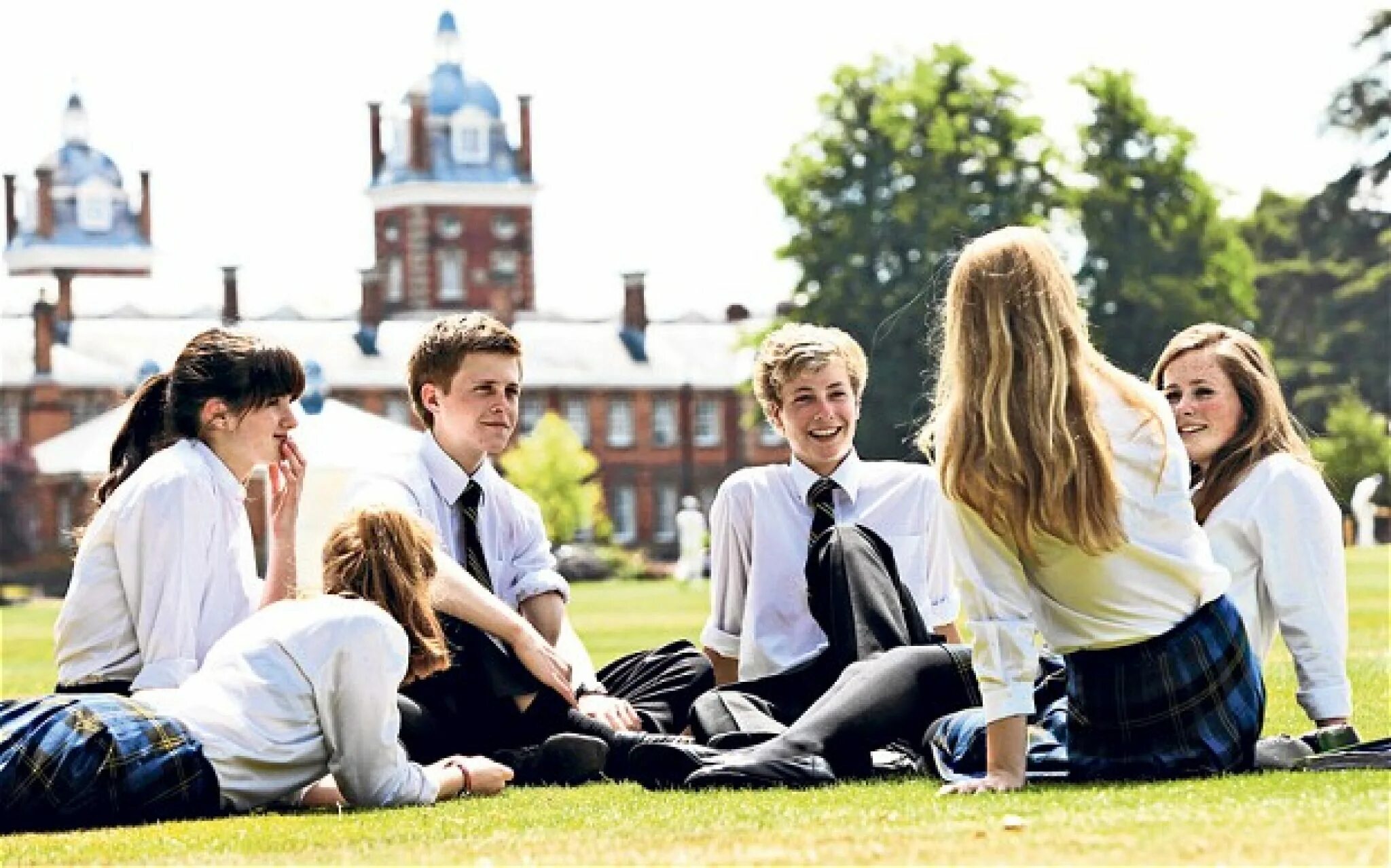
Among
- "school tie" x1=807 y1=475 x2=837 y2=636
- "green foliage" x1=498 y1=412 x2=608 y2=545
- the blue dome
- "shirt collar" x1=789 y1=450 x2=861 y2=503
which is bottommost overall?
"green foliage" x1=498 y1=412 x2=608 y2=545

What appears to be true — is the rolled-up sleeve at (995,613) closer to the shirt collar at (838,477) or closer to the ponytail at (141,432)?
the shirt collar at (838,477)

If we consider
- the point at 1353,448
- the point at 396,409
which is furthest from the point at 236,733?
the point at 396,409

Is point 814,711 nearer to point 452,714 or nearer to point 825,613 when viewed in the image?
point 825,613

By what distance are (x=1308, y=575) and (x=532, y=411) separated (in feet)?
293

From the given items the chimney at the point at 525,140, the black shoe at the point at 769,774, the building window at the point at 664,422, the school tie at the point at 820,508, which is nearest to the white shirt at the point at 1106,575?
the black shoe at the point at 769,774

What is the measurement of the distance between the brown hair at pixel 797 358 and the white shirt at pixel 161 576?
1803 millimetres

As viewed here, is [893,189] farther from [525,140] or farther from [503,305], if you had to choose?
[525,140]

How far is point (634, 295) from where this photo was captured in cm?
10025

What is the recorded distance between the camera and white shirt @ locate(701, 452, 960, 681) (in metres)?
9.32

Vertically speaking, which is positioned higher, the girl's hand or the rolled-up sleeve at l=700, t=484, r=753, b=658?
the girl's hand

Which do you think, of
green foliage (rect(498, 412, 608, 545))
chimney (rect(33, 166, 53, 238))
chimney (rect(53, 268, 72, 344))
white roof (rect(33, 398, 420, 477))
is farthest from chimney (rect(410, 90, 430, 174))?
white roof (rect(33, 398, 420, 477))

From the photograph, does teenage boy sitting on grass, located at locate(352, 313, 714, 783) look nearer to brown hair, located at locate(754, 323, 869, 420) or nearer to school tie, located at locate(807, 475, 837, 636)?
school tie, located at locate(807, 475, 837, 636)

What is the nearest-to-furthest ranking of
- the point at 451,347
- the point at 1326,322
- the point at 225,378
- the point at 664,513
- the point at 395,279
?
1. the point at 225,378
2. the point at 451,347
3. the point at 1326,322
4. the point at 664,513
5. the point at 395,279

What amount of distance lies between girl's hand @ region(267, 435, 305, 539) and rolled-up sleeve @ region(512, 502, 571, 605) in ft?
2.67
